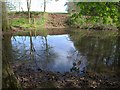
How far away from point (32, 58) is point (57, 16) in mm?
21538

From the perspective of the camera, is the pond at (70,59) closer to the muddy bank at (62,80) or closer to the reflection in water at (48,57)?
the reflection in water at (48,57)

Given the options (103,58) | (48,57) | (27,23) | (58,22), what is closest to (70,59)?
(48,57)

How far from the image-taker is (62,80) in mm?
9344

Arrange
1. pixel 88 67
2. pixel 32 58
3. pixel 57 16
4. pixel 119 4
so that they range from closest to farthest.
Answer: pixel 119 4
pixel 88 67
pixel 32 58
pixel 57 16

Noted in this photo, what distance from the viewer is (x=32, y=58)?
44.8 ft

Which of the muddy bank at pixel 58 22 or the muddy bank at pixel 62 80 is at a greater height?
the muddy bank at pixel 58 22

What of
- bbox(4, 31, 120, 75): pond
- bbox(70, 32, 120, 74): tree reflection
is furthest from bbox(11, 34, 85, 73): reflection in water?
bbox(70, 32, 120, 74): tree reflection

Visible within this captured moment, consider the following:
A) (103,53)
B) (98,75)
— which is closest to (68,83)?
(98,75)

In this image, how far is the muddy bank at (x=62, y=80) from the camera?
8742mm

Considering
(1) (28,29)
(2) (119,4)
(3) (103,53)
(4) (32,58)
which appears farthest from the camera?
(1) (28,29)

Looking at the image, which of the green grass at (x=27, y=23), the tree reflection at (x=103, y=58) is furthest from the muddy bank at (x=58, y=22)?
the tree reflection at (x=103, y=58)

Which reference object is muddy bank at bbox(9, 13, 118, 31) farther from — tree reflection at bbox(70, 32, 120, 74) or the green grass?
tree reflection at bbox(70, 32, 120, 74)

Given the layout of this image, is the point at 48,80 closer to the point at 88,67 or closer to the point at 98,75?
the point at 98,75

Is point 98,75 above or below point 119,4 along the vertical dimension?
below
